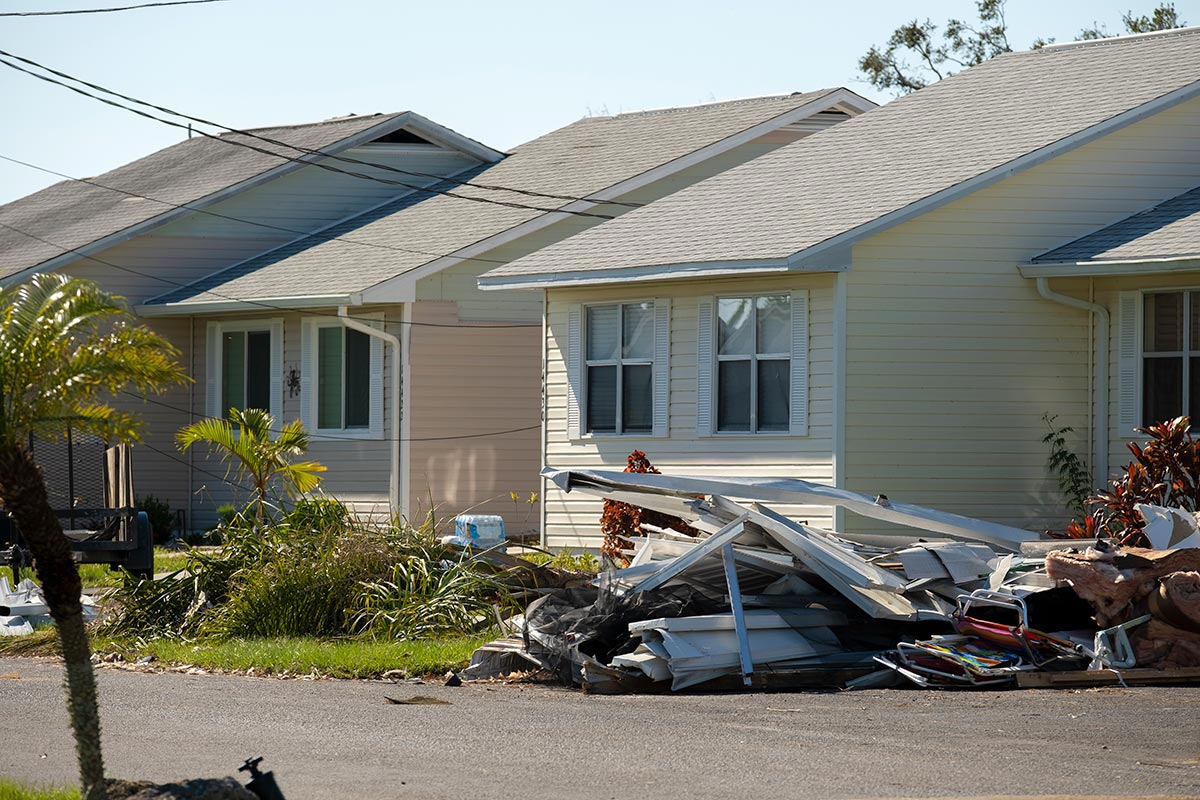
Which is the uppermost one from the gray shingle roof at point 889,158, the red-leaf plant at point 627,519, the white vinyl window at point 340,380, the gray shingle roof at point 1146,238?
the gray shingle roof at point 889,158

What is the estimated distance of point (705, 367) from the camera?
60.5 ft

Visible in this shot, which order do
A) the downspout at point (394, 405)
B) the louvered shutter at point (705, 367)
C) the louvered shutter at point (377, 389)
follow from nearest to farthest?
the louvered shutter at point (705, 367) < the downspout at point (394, 405) < the louvered shutter at point (377, 389)

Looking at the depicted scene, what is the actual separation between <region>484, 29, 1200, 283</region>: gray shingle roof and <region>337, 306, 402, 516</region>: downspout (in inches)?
109

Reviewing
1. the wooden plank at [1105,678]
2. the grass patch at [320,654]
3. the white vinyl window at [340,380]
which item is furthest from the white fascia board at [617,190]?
the wooden plank at [1105,678]

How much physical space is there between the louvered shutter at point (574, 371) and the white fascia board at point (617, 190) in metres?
3.18

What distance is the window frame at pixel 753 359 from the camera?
17766 millimetres

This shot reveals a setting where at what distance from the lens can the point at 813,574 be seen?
40.3ft

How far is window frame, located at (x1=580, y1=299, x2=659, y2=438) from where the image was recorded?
62.3 ft

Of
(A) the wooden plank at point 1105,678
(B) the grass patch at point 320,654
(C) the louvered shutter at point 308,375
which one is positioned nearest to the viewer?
(A) the wooden plank at point 1105,678

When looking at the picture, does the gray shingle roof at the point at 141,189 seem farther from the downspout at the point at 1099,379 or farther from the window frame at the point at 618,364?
the downspout at the point at 1099,379

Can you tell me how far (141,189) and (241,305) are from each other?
6048mm

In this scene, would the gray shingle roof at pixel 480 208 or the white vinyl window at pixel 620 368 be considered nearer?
the white vinyl window at pixel 620 368

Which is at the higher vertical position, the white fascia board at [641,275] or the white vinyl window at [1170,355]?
the white fascia board at [641,275]

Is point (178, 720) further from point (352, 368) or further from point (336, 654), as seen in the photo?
point (352, 368)
